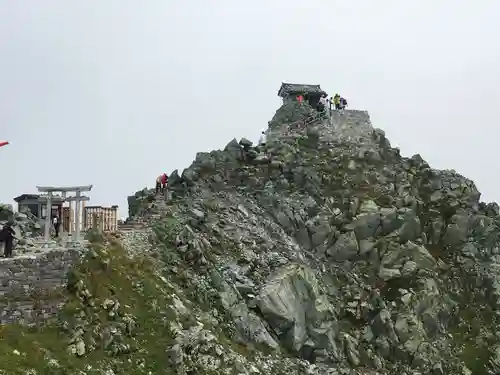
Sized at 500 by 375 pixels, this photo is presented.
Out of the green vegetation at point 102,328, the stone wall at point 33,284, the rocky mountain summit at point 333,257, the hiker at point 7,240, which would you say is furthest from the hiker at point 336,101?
the hiker at point 7,240

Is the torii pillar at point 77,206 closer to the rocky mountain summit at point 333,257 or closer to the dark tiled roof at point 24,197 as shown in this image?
the rocky mountain summit at point 333,257

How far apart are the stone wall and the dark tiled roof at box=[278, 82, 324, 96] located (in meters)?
49.1

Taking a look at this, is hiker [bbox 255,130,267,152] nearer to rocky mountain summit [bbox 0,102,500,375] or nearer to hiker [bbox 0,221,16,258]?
rocky mountain summit [bbox 0,102,500,375]

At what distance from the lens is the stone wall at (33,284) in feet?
81.2

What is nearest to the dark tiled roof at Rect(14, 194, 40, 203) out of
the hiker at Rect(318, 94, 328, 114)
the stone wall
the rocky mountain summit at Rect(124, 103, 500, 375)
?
the rocky mountain summit at Rect(124, 103, 500, 375)

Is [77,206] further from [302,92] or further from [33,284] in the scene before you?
[302,92]

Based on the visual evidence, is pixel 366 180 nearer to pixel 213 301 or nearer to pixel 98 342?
pixel 213 301

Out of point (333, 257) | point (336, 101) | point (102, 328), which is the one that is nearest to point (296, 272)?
point (333, 257)

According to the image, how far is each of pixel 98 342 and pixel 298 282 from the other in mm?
16814

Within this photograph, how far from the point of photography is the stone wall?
24750mm

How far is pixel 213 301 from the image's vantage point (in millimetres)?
34188

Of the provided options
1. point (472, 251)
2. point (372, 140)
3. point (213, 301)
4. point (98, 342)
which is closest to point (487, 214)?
point (472, 251)

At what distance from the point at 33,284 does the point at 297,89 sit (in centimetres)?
5201

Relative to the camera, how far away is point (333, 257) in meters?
45.8
